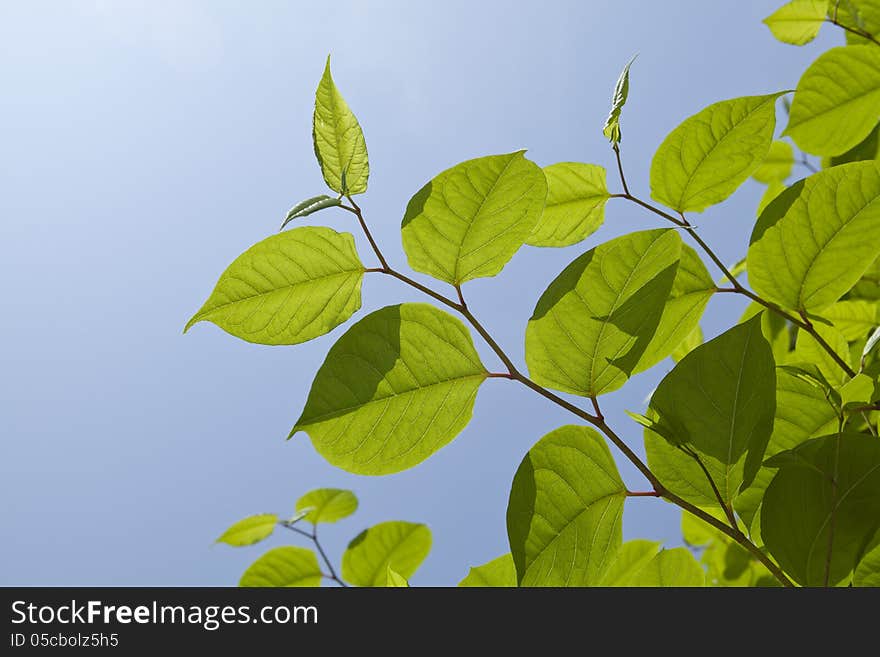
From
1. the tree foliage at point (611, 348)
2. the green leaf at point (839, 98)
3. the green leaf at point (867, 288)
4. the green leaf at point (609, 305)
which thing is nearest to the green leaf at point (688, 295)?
A: the tree foliage at point (611, 348)

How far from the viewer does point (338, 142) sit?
2.28 ft

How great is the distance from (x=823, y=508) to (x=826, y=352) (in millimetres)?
321

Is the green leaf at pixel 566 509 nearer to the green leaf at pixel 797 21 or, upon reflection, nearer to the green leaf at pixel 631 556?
the green leaf at pixel 631 556

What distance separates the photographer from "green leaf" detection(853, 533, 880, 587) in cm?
65

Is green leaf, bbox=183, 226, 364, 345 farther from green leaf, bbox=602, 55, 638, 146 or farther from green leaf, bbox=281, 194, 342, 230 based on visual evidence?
green leaf, bbox=602, 55, 638, 146

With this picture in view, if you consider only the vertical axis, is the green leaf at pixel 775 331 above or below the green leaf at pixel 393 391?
above

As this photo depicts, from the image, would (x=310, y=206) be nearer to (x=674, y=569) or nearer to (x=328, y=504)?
(x=674, y=569)

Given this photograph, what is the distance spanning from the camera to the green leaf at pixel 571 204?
83 centimetres

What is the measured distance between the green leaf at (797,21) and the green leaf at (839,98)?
36 cm

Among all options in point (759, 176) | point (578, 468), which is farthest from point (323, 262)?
point (759, 176)

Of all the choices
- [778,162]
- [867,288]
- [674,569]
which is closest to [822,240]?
[674,569]

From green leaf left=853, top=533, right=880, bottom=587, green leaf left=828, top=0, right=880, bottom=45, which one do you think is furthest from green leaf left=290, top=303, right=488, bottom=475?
green leaf left=828, top=0, right=880, bottom=45

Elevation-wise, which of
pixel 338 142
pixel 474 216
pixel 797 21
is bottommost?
pixel 474 216
